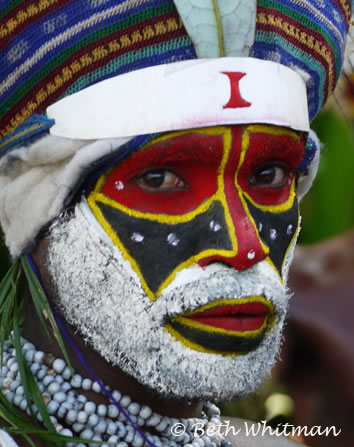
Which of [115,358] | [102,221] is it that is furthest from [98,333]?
[102,221]

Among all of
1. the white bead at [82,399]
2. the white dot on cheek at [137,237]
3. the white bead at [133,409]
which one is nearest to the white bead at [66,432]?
the white bead at [82,399]

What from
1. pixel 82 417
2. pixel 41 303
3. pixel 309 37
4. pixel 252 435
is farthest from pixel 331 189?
pixel 82 417

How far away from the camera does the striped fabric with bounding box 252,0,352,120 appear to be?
2.66 metres

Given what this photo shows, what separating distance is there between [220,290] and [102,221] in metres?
0.43

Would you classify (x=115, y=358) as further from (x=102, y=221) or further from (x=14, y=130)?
(x=14, y=130)

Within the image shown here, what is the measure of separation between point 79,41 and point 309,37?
778 millimetres

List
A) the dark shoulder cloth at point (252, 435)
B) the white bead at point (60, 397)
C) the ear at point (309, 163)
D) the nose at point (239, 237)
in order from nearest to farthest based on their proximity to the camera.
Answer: the nose at point (239, 237), the white bead at point (60, 397), the ear at point (309, 163), the dark shoulder cloth at point (252, 435)

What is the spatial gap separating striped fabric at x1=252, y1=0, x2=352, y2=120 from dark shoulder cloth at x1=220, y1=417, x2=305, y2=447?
127 centimetres

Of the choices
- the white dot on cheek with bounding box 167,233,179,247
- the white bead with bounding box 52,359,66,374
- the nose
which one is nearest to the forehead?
the nose

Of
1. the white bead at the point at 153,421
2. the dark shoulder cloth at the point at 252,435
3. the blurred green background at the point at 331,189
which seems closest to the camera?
the white bead at the point at 153,421

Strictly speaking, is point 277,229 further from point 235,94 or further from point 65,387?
point 65,387

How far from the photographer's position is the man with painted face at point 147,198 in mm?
2529

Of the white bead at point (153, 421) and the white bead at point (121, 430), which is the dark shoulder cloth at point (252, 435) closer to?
the white bead at point (153, 421)

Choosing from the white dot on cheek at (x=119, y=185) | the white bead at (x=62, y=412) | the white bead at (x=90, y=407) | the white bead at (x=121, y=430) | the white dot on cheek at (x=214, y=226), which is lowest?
the white bead at (x=121, y=430)
